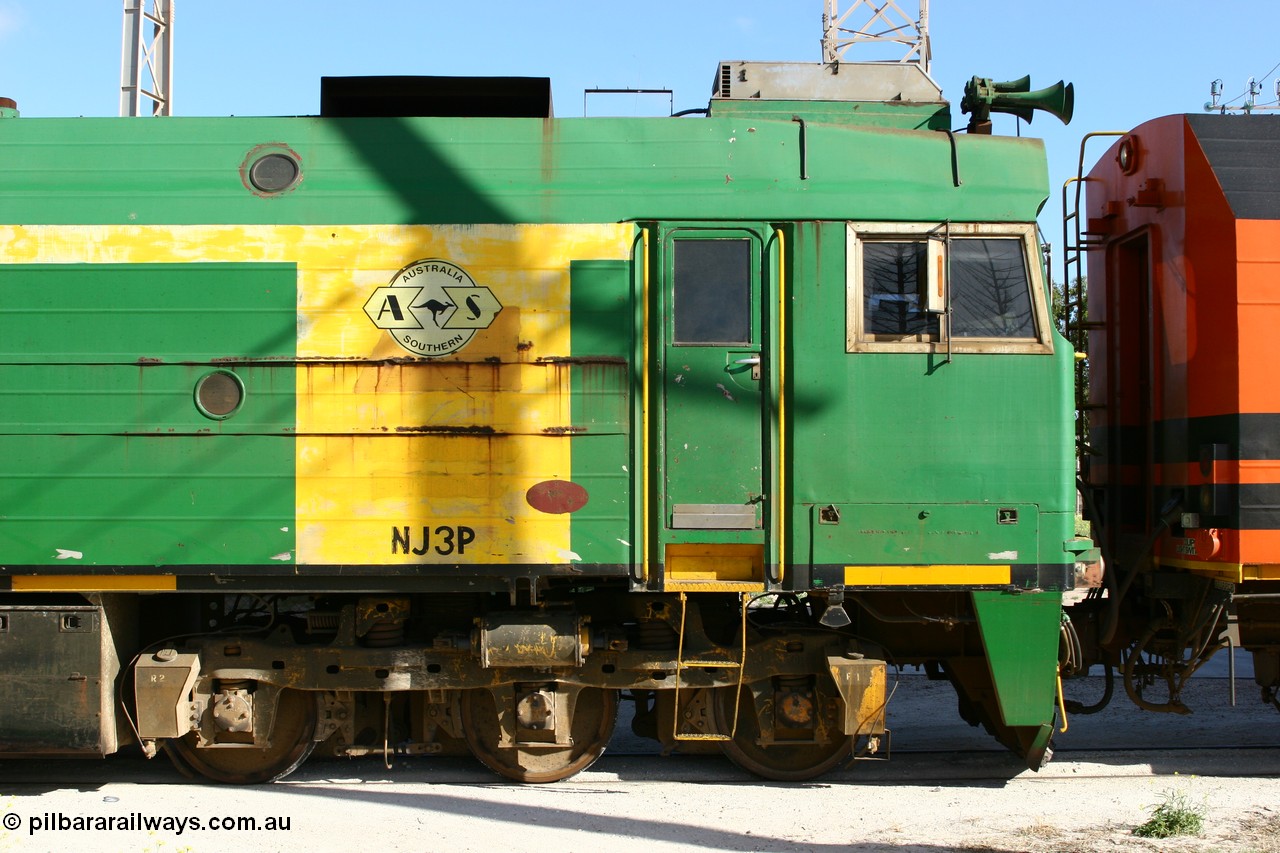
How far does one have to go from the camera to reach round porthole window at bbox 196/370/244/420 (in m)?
5.49

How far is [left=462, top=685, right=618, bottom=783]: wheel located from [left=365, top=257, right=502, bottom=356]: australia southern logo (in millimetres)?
2159

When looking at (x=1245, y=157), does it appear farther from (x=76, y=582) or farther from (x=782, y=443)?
(x=76, y=582)

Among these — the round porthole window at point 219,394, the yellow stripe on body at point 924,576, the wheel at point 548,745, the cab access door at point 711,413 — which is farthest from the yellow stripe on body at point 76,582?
the yellow stripe on body at point 924,576

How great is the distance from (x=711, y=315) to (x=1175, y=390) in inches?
116

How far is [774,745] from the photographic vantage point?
6.05 m

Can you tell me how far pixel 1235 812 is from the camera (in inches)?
217

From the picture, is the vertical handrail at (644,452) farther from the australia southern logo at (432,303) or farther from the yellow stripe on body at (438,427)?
the australia southern logo at (432,303)

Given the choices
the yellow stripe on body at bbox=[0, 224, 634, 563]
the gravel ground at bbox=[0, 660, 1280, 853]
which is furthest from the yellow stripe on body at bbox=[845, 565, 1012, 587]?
the yellow stripe on body at bbox=[0, 224, 634, 563]

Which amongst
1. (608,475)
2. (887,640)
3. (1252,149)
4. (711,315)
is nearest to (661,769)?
(887,640)

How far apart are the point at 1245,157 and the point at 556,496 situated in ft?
14.7

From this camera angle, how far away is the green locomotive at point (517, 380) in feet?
18.0

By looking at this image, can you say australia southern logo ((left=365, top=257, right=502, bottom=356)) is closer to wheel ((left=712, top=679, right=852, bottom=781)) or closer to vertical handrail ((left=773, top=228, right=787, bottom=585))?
vertical handrail ((left=773, top=228, right=787, bottom=585))

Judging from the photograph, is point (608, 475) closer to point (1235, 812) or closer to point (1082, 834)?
point (1082, 834)

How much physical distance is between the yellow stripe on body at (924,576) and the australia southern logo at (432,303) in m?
2.45
